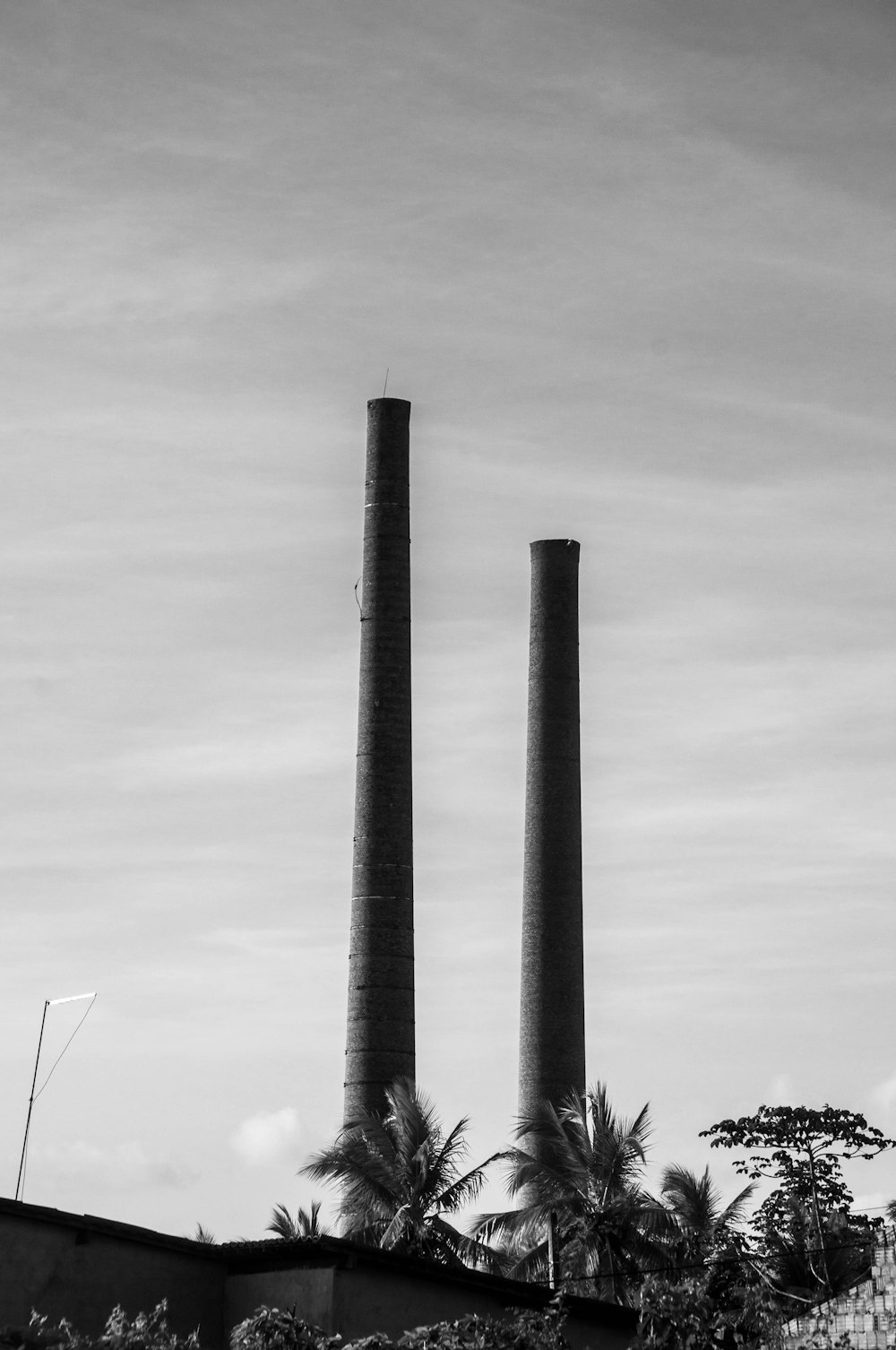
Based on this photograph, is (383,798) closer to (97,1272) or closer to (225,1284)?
(225,1284)

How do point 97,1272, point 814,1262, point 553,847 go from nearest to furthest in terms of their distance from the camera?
point 97,1272
point 814,1262
point 553,847

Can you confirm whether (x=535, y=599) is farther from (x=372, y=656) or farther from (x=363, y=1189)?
(x=363, y=1189)

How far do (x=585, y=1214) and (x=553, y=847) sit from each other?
35.8 feet

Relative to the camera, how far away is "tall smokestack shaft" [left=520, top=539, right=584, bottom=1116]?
137 ft

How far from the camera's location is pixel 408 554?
43000 millimetres

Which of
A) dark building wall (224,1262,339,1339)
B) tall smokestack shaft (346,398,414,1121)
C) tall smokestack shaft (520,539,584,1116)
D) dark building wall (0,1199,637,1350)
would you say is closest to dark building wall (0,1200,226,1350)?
dark building wall (0,1199,637,1350)

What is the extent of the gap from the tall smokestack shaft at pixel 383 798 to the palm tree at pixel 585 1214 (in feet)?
11.4

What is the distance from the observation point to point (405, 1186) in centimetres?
3491

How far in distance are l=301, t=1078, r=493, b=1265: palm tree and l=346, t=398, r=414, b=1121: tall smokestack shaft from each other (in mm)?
2586

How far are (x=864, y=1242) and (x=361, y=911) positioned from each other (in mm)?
13539

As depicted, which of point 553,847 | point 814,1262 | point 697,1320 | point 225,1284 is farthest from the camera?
point 553,847

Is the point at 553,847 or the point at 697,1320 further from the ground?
the point at 553,847

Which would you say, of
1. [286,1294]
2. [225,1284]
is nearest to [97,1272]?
[225,1284]

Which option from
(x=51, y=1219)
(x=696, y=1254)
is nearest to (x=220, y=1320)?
(x=51, y=1219)
